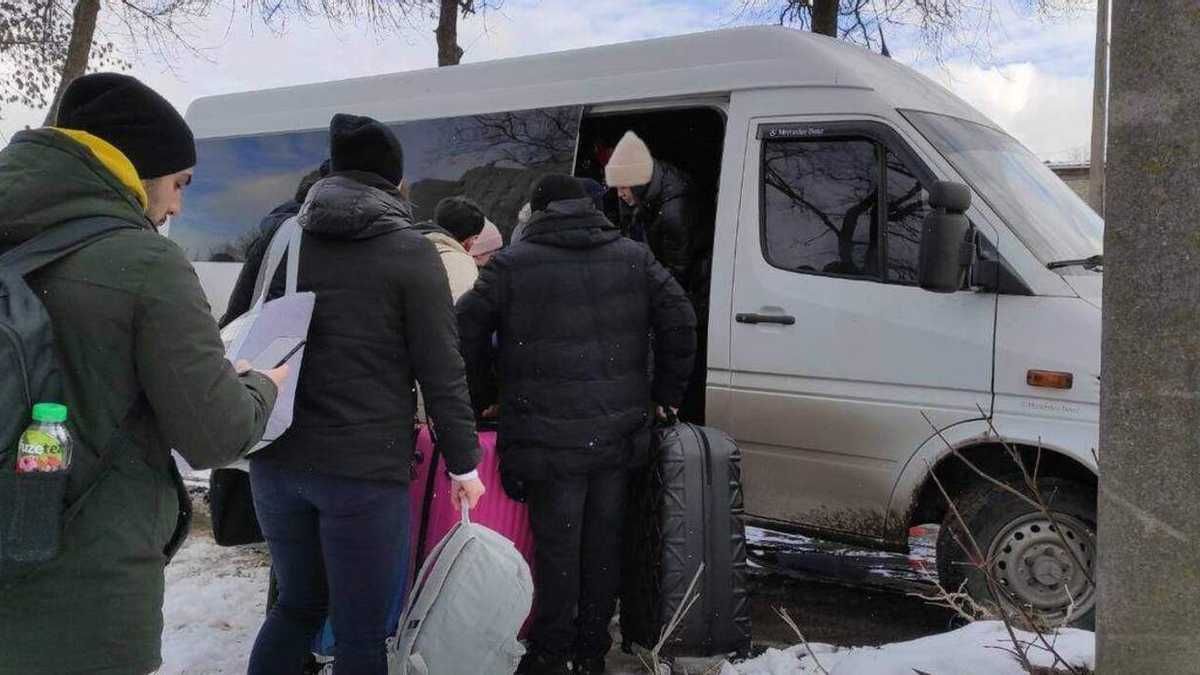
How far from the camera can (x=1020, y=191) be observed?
4059 mm

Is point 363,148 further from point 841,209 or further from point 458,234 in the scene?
point 841,209

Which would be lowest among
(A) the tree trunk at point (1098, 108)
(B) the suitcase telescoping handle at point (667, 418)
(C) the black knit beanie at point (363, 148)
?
(B) the suitcase telescoping handle at point (667, 418)

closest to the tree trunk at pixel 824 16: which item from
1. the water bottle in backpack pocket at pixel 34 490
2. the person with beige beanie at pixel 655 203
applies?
the person with beige beanie at pixel 655 203

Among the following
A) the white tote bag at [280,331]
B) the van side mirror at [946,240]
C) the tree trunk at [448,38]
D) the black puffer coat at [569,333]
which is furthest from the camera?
the tree trunk at [448,38]

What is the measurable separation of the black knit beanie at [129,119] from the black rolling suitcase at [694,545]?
83.3 inches

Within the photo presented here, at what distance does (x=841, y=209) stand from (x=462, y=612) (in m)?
2.43

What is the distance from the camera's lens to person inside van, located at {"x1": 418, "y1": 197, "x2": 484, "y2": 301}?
12.0 ft

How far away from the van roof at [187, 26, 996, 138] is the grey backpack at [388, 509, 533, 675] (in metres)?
2.56

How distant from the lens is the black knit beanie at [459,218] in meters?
4.12

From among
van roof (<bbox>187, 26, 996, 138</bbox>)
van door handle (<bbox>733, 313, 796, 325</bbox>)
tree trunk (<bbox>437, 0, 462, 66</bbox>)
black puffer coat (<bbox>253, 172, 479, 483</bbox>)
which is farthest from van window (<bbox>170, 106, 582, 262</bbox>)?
tree trunk (<bbox>437, 0, 462, 66</bbox>)

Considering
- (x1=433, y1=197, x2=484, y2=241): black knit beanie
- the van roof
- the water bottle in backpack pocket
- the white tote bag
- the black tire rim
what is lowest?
the black tire rim

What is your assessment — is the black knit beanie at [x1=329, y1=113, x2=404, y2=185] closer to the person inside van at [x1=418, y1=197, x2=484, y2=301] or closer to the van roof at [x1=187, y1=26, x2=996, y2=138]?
the person inside van at [x1=418, y1=197, x2=484, y2=301]

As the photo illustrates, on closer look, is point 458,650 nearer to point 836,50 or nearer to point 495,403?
point 495,403

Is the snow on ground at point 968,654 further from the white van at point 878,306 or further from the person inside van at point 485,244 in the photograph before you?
the person inside van at point 485,244
